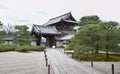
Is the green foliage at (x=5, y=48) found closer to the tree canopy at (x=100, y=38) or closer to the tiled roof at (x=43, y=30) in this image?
the tiled roof at (x=43, y=30)

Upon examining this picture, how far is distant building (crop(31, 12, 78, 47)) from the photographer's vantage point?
40.4m

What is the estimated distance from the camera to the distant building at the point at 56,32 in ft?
133

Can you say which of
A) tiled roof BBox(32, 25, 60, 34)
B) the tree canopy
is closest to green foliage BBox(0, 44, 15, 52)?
tiled roof BBox(32, 25, 60, 34)

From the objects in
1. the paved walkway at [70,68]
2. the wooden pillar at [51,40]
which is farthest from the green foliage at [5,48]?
the paved walkway at [70,68]

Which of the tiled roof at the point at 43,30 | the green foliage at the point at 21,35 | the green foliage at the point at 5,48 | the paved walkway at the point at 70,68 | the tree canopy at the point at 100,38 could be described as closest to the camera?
the paved walkway at the point at 70,68

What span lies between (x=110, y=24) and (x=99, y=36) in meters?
2.11

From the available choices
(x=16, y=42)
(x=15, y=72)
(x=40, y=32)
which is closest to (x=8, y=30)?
(x=40, y=32)

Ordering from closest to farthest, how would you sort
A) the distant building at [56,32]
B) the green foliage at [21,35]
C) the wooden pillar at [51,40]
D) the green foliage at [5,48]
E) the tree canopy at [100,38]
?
1. the tree canopy at [100,38]
2. the green foliage at [5,48]
3. the green foliage at [21,35]
4. the distant building at [56,32]
5. the wooden pillar at [51,40]

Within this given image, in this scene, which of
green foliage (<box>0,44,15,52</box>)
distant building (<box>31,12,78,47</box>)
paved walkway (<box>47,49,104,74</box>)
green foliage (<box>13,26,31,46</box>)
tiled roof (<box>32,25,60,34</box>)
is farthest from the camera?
distant building (<box>31,12,78,47</box>)

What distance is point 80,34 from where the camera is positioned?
1695 cm

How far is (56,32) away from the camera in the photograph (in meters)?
41.9

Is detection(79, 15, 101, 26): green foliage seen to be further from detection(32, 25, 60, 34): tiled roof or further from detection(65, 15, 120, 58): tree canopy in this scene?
detection(32, 25, 60, 34): tiled roof

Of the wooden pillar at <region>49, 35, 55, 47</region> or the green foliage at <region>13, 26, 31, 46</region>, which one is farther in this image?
the wooden pillar at <region>49, 35, 55, 47</region>

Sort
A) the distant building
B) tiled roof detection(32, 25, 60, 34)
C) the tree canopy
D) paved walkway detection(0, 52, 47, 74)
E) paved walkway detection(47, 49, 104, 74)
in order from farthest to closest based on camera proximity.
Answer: the distant building → tiled roof detection(32, 25, 60, 34) → the tree canopy → paved walkway detection(0, 52, 47, 74) → paved walkway detection(47, 49, 104, 74)
